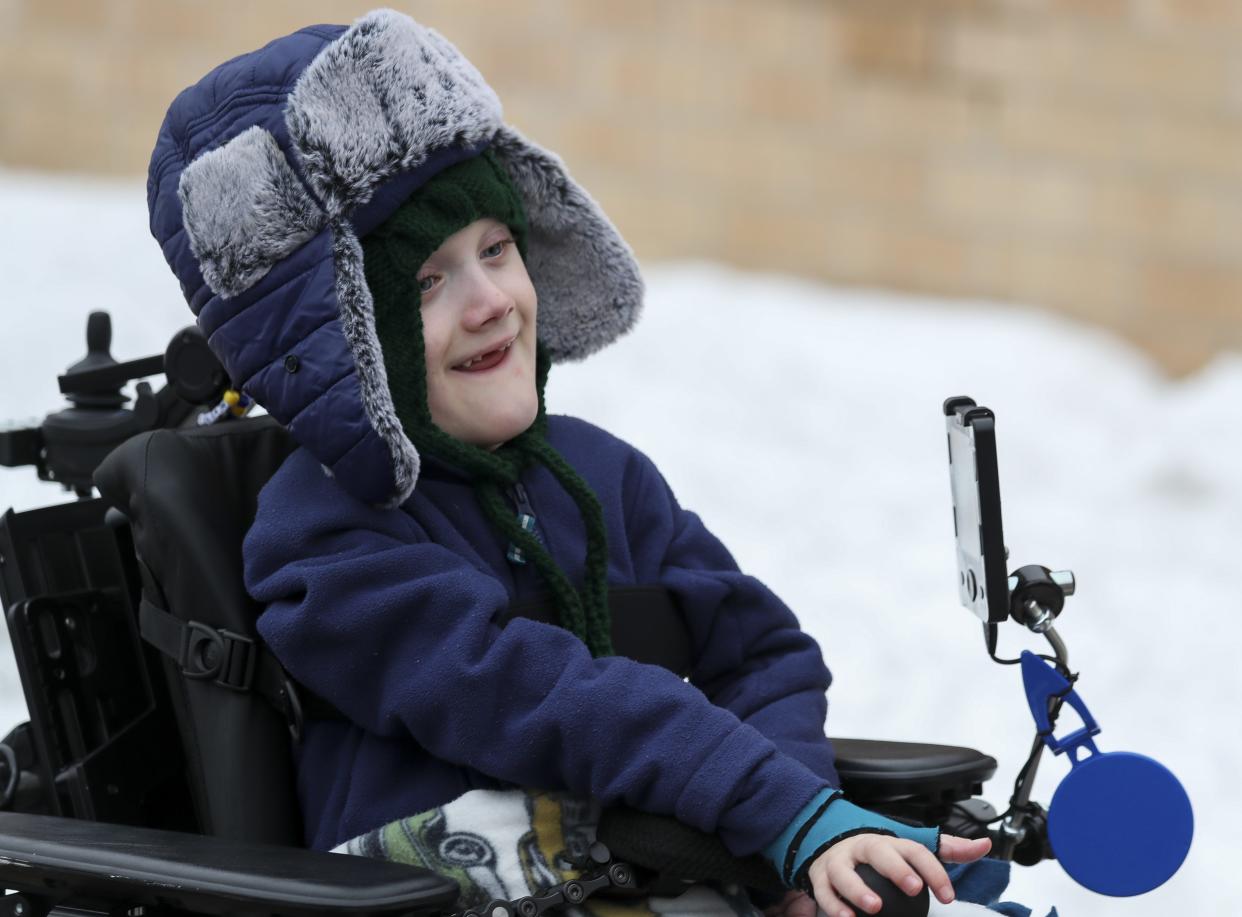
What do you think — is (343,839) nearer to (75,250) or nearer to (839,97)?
(75,250)

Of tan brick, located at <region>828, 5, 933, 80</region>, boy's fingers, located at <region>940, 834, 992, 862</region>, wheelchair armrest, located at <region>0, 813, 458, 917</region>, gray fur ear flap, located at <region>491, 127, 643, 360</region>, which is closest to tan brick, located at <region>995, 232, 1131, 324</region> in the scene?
tan brick, located at <region>828, 5, 933, 80</region>

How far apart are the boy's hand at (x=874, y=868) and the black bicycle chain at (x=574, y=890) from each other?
0.19 meters

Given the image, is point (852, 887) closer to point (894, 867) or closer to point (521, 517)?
point (894, 867)

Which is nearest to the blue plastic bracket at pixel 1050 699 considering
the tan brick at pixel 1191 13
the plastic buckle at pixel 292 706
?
the plastic buckle at pixel 292 706

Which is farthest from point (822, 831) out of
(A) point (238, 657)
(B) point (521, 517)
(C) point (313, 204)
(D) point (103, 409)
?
(D) point (103, 409)

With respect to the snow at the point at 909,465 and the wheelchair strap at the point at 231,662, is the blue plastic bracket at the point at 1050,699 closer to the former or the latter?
the wheelchair strap at the point at 231,662

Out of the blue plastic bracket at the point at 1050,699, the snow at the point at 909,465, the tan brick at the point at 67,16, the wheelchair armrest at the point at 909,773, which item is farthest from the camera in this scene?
the tan brick at the point at 67,16

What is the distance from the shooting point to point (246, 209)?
1466mm

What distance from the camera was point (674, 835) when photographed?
1446mm

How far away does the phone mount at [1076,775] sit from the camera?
1.47 meters

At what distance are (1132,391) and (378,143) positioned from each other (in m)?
3.96

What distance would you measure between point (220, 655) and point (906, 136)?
3.90 meters

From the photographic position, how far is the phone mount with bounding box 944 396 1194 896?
1467 millimetres

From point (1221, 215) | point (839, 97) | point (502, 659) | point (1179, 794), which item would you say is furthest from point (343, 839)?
point (1221, 215)
